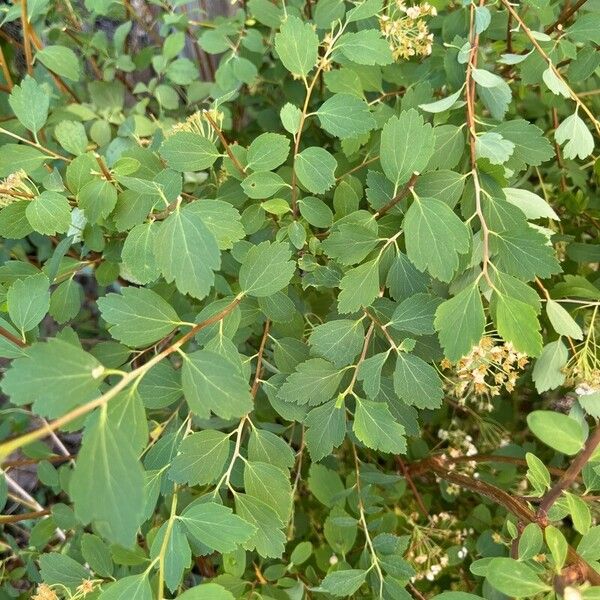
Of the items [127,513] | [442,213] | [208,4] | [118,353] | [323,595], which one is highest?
[208,4]

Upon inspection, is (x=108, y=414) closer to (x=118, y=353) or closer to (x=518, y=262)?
(x=118, y=353)

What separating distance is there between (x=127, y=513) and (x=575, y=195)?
1019mm

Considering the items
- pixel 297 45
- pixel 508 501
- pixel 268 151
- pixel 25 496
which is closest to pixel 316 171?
pixel 268 151

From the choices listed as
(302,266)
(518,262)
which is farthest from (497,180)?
(302,266)

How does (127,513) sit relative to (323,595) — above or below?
above

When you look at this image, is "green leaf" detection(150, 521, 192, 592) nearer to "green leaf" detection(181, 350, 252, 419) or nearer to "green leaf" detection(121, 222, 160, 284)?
"green leaf" detection(181, 350, 252, 419)

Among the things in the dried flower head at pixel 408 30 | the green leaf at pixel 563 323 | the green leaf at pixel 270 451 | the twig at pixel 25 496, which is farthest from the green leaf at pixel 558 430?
the twig at pixel 25 496

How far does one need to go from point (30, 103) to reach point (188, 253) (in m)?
0.43

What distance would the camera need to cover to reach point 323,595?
104cm

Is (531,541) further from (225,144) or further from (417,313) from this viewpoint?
(225,144)

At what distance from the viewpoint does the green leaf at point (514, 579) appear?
0.63 metres

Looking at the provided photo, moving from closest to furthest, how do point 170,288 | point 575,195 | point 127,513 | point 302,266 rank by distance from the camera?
point 127,513 → point 302,266 → point 170,288 → point 575,195

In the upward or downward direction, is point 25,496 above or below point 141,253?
below

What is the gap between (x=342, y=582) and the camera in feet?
2.85
